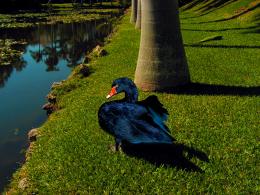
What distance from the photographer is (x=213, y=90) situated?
15.3 metres

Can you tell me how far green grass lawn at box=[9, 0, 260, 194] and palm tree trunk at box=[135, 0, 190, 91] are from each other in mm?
653

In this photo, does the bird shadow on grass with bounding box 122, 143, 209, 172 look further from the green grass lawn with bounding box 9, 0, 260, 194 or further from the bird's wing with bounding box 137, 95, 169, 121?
the bird's wing with bounding box 137, 95, 169, 121

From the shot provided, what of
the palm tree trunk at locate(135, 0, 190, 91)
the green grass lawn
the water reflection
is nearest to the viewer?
the green grass lawn

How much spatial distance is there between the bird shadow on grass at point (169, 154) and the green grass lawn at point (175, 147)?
0.08ft

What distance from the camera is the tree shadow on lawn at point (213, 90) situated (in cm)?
1492

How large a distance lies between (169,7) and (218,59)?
23.3ft

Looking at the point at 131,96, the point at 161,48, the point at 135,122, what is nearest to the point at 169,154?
the point at 135,122

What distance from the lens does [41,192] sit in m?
8.88

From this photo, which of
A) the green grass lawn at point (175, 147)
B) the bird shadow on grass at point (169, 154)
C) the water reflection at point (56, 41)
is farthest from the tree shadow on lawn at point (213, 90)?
the water reflection at point (56, 41)

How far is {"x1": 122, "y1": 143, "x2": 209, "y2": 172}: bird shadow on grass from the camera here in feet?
30.7

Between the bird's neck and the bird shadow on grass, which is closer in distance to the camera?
the bird shadow on grass

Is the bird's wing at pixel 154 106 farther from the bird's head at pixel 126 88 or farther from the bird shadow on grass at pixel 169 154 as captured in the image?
the bird shadow on grass at pixel 169 154

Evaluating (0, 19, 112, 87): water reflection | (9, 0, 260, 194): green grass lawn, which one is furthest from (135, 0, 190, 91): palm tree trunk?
(0, 19, 112, 87): water reflection

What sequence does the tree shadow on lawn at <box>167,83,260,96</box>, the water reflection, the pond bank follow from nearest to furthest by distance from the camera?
the pond bank < the tree shadow on lawn at <box>167,83,260,96</box> < the water reflection
